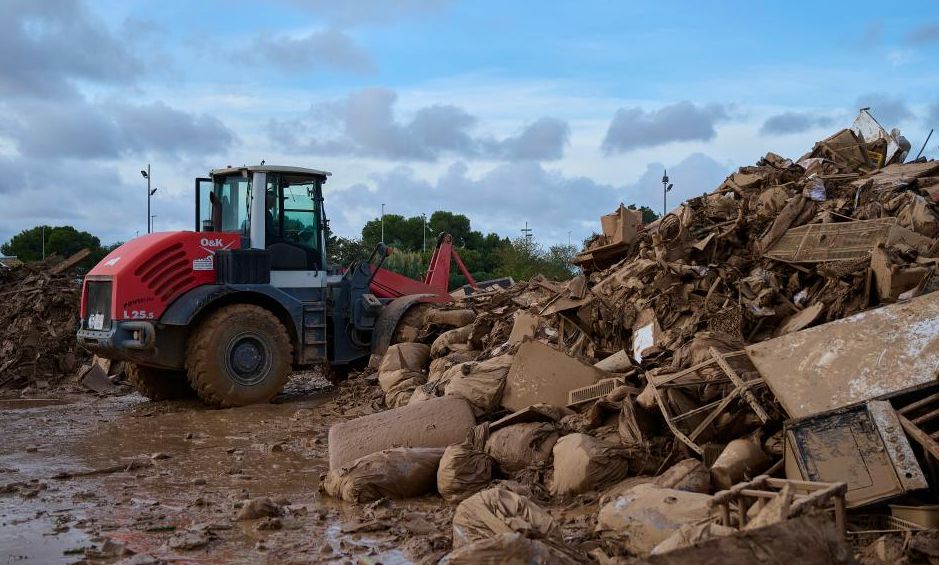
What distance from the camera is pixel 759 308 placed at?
7434 mm

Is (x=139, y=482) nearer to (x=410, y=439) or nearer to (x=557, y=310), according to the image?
(x=410, y=439)

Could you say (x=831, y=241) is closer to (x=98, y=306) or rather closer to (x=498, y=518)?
(x=498, y=518)

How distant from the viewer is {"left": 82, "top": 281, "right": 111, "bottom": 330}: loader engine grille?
34.8ft

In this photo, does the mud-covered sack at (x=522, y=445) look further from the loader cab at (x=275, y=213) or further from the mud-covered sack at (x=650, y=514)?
the loader cab at (x=275, y=213)

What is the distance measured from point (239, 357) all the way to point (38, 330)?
595 centimetres

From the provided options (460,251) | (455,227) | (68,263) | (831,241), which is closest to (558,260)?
(460,251)


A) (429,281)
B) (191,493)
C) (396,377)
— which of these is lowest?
(191,493)

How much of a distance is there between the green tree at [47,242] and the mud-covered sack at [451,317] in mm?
37047

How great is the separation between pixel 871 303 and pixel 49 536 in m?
5.82

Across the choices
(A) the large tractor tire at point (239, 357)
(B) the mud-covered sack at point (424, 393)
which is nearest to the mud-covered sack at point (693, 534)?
(B) the mud-covered sack at point (424, 393)

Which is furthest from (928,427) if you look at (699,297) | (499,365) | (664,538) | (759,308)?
(499,365)

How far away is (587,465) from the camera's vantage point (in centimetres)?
588

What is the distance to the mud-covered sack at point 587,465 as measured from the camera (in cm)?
591

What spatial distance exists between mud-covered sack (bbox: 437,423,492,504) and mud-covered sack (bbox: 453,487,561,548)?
1.11 meters
